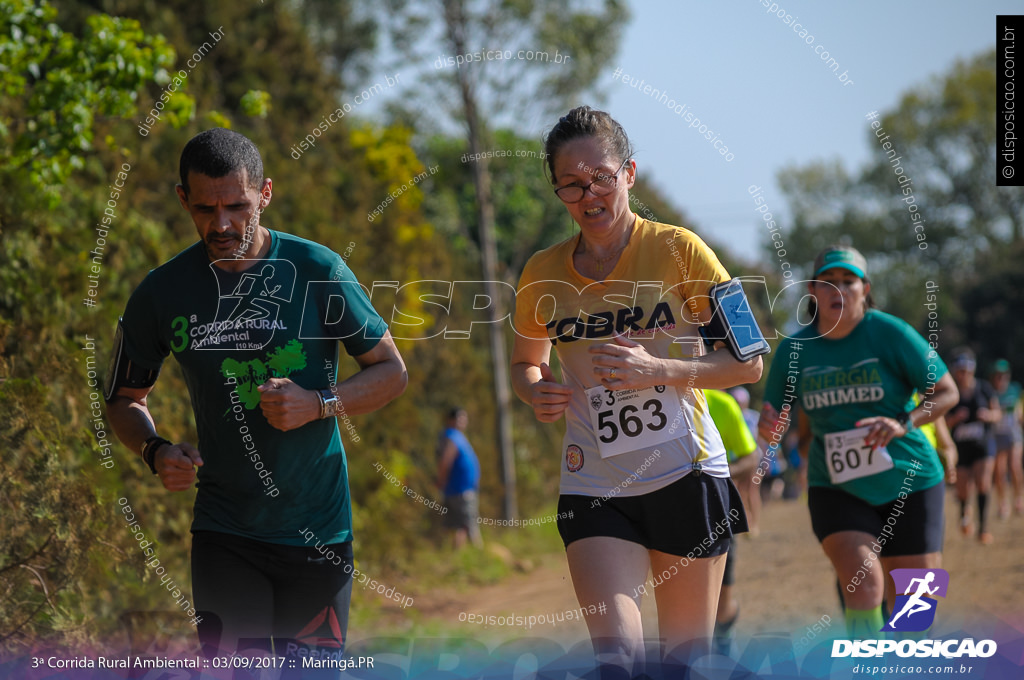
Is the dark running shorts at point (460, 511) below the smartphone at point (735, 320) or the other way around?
below

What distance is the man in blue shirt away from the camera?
42.6 ft

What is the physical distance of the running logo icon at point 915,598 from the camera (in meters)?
4.69

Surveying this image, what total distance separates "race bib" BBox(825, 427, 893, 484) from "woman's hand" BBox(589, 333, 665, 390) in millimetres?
2067

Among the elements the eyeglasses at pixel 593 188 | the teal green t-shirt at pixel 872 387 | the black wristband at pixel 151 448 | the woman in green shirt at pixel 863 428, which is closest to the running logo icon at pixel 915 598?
the woman in green shirt at pixel 863 428

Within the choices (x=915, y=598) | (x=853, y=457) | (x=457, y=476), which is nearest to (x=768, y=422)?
(x=853, y=457)

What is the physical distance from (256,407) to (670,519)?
1.40 meters

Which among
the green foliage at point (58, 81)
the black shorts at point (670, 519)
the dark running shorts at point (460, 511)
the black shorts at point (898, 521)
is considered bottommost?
the dark running shorts at point (460, 511)

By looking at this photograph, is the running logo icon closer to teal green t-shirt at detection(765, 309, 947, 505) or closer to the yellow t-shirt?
teal green t-shirt at detection(765, 309, 947, 505)

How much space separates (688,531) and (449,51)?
11275 mm

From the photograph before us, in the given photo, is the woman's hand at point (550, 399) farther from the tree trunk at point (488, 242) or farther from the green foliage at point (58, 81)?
the tree trunk at point (488, 242)

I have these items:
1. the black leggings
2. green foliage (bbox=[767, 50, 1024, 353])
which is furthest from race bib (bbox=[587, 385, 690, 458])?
green foliage (bbox=[767, 50, 1024, 353])

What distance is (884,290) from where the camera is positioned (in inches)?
1746

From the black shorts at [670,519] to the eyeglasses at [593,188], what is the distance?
0.99 m

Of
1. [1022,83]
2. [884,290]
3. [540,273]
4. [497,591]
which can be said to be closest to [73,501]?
[540,273]
